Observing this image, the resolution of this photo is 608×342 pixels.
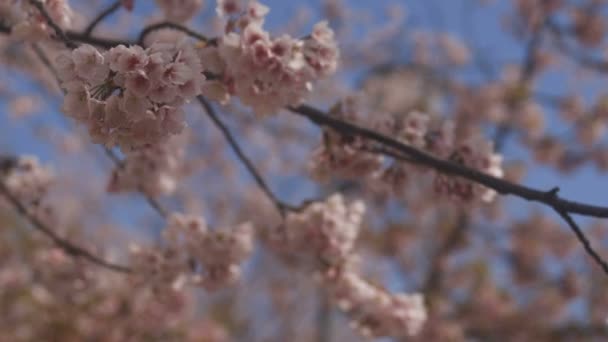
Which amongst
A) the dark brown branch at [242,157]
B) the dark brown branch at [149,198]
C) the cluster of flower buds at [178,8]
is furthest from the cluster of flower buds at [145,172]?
the cluster of flower buds at [178,8]

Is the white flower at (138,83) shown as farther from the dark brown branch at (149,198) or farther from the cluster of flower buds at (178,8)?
the dark brown branch at (149,198)

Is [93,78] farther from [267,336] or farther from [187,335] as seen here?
[267,336]

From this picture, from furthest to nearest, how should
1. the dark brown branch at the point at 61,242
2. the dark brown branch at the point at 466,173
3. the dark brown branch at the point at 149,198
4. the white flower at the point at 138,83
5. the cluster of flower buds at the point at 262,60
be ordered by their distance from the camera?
the dark brown branch at the point at 149,198, the dark brown branch at the point at 61,242, the cluster of flower buds at the point at 262,60, the dark brown branch at the point at 466,173, the white flower at the point at 138,83

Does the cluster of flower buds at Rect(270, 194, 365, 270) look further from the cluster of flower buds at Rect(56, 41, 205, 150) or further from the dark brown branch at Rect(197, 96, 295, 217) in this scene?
the cluster of flower buds at Rect(56, 41, 205, 150)

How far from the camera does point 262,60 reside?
192 centimetres

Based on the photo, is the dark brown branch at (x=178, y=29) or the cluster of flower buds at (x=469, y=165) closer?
the dark brown branch at (x=178, y=29)

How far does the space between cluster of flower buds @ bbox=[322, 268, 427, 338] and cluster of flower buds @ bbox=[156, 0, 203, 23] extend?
1.28 meters

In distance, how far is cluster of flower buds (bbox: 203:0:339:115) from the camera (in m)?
1.93

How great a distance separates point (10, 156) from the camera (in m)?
3.36

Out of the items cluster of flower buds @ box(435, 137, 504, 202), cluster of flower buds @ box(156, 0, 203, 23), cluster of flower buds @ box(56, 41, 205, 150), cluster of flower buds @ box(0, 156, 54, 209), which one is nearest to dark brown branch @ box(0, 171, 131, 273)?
cluster of flower buds @ box(0, 156, 54, 209)

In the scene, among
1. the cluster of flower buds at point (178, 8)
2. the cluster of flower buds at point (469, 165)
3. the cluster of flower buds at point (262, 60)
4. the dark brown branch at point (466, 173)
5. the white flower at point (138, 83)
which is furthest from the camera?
the cluster of flower buds at point (178, 8)

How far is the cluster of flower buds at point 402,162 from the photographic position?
2.40 meters

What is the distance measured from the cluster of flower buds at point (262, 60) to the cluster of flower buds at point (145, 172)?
92 cm

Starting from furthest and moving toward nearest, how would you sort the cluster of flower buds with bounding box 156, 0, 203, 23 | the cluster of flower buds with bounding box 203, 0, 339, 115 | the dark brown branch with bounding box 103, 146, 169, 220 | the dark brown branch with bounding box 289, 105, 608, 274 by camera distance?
the dark brown branch with bounding box 103, 146, 169, 220
the cluster of flower buds with bounding box 156, 0, 203, 23
the cluster of flower buds with bounding box 203, 0, 339, 115
the dark brown branch with bounding box 289, 105, 608, 274
